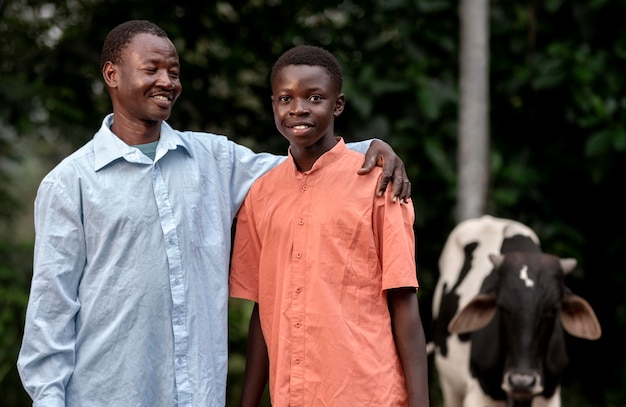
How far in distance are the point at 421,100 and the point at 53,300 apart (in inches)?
163

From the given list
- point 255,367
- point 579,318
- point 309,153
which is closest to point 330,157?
point 309,153

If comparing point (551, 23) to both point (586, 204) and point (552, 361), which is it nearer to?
point (586, 204)

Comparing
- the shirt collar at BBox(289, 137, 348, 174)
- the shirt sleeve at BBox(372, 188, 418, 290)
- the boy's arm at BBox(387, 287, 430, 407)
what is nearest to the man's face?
the shirt collar at BBox(289, 137, 348, 174)

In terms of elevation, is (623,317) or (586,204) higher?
(586,204)

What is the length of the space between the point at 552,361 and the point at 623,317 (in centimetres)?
210

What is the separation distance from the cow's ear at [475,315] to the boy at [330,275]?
2.20 m

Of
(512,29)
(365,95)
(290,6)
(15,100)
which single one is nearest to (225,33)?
(290,6)

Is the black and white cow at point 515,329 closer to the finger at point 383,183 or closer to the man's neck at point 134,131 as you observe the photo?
the finger at point 383,183

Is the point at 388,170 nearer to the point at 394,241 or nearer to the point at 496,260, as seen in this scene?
the point at 394,241

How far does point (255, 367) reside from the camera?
309cm

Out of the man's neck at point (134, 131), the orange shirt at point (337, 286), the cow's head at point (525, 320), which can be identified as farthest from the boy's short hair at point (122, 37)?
the cow's head at point (525, 320)

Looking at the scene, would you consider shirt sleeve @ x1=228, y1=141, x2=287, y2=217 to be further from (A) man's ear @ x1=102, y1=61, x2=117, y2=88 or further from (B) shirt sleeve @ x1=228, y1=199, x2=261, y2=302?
(A) man's ear @ x1=102, y1=61, x2=117, y2=88

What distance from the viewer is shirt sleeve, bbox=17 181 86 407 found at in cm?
277

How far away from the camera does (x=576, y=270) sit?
6.86m
